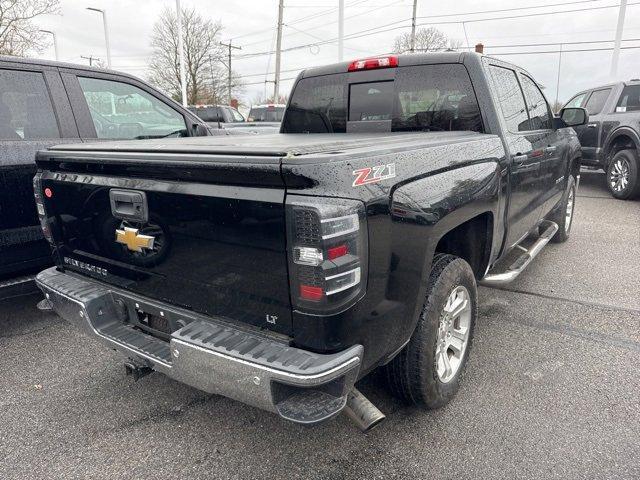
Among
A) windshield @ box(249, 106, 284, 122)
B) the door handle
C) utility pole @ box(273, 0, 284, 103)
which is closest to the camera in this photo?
the door handle

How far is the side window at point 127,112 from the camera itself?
4.14 m

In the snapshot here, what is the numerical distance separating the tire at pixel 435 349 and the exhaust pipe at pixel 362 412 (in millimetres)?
396

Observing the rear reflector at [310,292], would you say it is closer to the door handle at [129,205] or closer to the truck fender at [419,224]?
the truck fender at [419,224]

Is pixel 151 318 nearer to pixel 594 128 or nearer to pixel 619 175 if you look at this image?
pixel 619 175

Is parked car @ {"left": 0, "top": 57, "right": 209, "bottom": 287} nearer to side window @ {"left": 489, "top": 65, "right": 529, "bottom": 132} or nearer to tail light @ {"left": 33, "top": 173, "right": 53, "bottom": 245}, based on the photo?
tail light @ {"left": 33, "top": 173, "right": 53, "bottom": 245}

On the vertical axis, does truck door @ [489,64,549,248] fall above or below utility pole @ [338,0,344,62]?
below

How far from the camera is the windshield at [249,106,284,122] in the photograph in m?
16.8

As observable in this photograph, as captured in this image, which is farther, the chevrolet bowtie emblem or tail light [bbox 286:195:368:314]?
the chevrolet bowtie emblem

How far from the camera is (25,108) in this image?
3.72 metres

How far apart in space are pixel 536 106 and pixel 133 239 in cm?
373

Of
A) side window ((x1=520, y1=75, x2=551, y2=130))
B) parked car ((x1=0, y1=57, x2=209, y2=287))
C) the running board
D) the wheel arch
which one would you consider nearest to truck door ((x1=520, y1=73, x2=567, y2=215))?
side window ((x1=520, y1=75, x2=551, y2=130))

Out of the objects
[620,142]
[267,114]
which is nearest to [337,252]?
[620,142]

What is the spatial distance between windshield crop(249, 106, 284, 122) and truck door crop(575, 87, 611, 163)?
33.2 ft

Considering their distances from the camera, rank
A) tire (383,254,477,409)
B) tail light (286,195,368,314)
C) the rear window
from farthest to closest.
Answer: the rear window < tire (383,254,477,409) < tail light (286,195,368,314)
